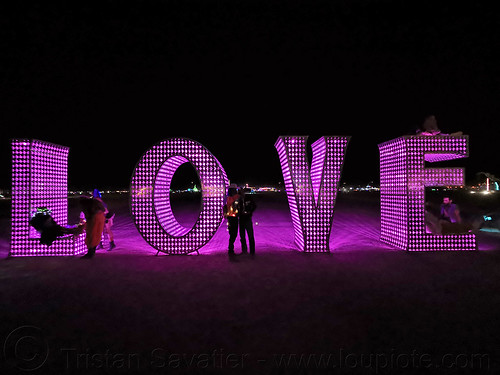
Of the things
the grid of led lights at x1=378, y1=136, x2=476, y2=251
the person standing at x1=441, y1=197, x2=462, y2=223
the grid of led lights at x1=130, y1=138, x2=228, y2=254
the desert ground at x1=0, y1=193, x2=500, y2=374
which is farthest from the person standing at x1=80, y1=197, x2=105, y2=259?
the person standing at x1=441, y1=197, x2=462, y2=223

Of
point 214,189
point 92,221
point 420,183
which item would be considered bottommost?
point 92,221

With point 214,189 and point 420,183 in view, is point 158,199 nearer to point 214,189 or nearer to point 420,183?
point 214,189

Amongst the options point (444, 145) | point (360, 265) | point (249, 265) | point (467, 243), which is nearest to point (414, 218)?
point (467, 243)

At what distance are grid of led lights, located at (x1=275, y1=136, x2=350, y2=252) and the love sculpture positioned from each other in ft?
0.09

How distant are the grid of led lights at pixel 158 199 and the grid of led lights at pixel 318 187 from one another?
1995 mm

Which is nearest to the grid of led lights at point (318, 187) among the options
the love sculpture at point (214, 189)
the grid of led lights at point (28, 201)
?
the love sculpture at point (214, 189)

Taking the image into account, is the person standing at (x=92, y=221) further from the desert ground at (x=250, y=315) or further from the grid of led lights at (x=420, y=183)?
the grid of led lights at (x=420, y=183)

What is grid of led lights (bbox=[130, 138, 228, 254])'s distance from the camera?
7.72m

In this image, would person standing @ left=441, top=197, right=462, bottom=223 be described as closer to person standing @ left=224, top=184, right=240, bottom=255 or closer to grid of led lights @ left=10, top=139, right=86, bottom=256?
person standing @ left=224, top=184, right=240, bottom=255

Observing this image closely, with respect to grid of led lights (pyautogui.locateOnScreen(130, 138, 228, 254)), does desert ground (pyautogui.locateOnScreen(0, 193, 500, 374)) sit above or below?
below

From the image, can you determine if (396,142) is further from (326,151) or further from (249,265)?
(249,265)

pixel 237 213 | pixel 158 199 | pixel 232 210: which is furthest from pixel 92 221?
pixel 237 213

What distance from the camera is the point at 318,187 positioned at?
846 cm

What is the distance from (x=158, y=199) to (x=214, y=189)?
151 centimetres
